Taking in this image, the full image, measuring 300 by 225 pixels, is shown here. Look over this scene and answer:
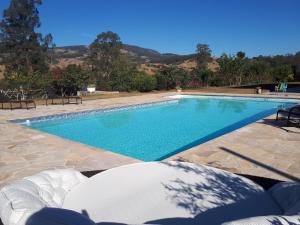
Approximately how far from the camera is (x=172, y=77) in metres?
22.0

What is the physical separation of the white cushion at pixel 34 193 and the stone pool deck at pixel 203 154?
5.04 feet

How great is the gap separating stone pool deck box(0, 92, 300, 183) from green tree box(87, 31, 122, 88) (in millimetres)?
22911

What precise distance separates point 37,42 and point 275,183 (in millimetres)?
28720

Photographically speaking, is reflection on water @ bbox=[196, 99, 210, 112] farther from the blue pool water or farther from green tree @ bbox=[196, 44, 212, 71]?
green tree @ bbox=[196, 44, 212, 71]

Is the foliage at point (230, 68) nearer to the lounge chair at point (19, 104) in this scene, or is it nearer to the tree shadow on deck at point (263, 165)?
the lounge chair at point (19, 104)

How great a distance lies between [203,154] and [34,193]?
11.9ft

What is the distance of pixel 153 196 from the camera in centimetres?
312

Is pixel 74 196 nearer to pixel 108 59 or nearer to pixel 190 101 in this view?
pixel 190 101

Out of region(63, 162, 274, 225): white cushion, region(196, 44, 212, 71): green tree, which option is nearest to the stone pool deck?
region(63, 162, 274, 225): white cushion

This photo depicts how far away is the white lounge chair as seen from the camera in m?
2.65

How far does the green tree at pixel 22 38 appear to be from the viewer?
2616 centimetres

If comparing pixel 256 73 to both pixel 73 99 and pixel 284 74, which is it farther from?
pixel 73 99

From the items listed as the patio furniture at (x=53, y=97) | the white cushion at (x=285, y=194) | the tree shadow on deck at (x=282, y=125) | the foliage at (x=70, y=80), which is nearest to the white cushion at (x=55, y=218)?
the white cushion at (x=285, y=194)

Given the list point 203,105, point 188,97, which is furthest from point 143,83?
point 203,105
